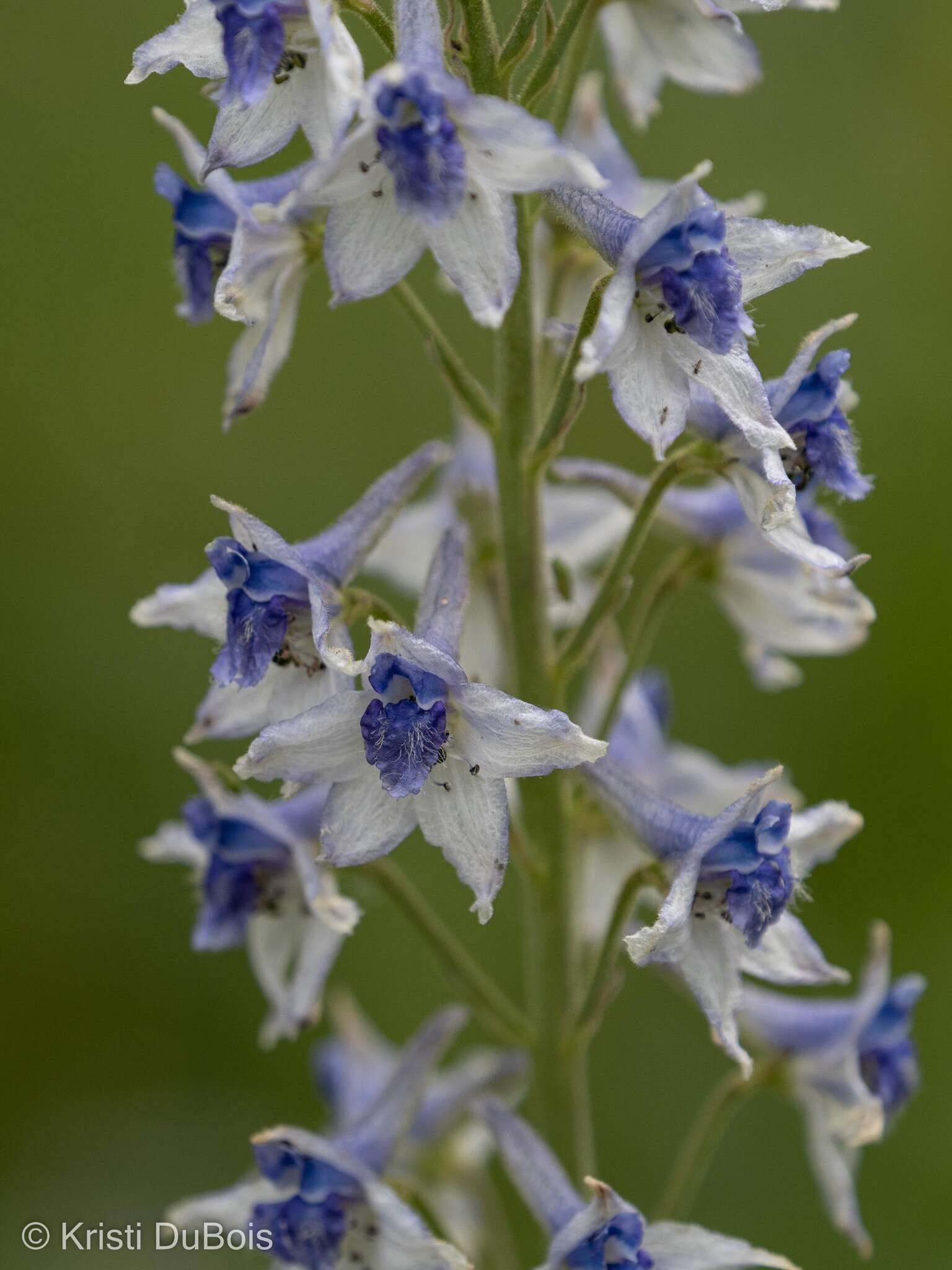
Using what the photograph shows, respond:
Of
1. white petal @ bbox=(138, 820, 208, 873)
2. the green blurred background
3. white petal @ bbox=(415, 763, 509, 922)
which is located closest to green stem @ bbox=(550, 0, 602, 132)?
white petal @ bbox=(415, 763, 509, 922)

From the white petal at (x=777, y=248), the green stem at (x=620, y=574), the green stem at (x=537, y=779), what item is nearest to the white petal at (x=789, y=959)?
the green stem at (x=537, y=779)

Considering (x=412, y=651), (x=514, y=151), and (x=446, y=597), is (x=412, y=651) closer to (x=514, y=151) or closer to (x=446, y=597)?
(x=446, y=597)

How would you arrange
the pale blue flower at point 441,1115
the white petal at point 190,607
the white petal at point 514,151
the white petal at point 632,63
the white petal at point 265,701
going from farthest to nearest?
the pale blue flower at point 441,1115
the white petal at point 632,63
the white petal at point 190,607
the white petal at point 265,701
the white petal at point 514,151

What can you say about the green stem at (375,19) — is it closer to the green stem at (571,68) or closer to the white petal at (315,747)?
the green stem at (571,68)

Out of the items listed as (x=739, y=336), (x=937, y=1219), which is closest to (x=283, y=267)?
(x=739, y=336)

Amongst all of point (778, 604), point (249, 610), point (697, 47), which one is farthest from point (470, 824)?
point (697, 47)

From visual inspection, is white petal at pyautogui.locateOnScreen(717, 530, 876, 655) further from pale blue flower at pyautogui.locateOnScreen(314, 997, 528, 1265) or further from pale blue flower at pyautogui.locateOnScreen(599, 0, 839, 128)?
pale blue flower at pyautogui.locateOnScreen(314, 997, 528, 1265)
